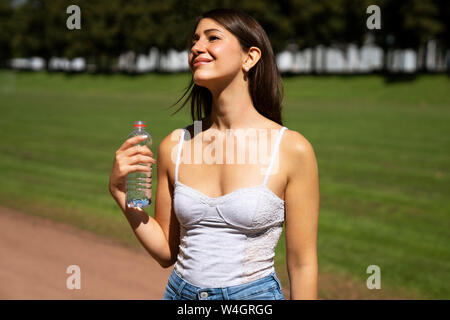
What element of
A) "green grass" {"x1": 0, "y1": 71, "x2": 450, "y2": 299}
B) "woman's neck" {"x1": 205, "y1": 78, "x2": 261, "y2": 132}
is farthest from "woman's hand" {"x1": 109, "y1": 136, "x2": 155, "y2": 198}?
"green grass" {"x1": 0, "y1": 71, "x2": 450, "y2": 299}

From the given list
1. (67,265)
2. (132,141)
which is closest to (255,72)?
(132,141)

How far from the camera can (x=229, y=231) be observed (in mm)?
2416

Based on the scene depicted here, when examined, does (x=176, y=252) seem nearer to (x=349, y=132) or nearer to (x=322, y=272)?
(x=322, y=272)

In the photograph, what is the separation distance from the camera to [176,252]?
2.83 metres

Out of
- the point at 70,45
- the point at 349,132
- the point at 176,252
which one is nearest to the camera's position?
the point at 176,252

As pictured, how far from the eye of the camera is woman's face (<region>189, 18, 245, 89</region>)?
2.51m

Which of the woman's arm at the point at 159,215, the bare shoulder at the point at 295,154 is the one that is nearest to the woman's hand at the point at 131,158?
the woman's arm at the point at 159,215

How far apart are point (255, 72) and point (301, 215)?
72 cm

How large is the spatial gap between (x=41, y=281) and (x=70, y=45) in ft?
248

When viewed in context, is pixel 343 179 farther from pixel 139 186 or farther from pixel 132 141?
pixel 132 141

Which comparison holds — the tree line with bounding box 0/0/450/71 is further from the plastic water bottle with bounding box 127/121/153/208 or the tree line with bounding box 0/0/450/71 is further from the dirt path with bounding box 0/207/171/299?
the plastic water bottle with bounding box 127/121/153/208

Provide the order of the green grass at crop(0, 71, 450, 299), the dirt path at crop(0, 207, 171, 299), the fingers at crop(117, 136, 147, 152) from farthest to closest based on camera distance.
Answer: the green grass at crop(0, 71, 450, 299), the dirt path at crop(0, 207, 171, 299), the fingers at crop(117, 136, 147, 152)

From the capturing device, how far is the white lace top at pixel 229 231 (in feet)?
7.84
